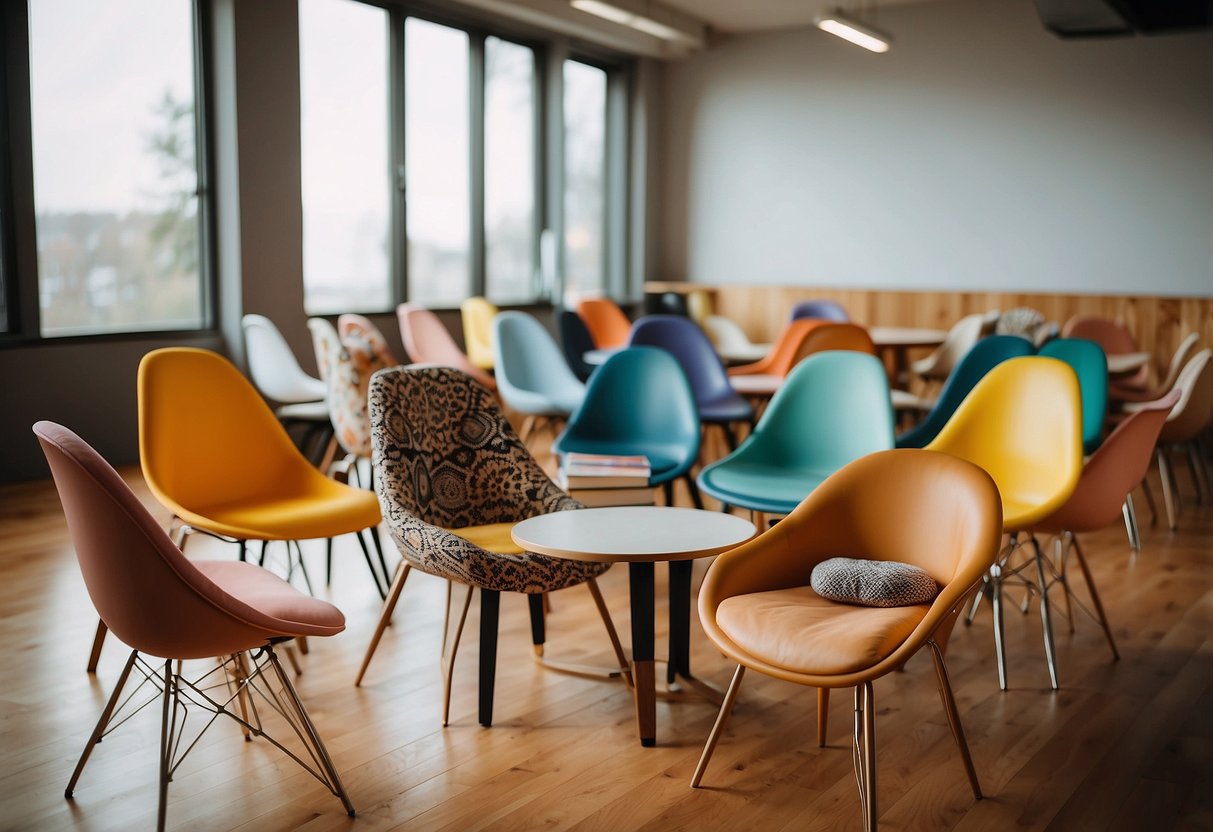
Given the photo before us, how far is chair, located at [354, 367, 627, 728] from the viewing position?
2.94 metres

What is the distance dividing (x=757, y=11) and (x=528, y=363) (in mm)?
4633

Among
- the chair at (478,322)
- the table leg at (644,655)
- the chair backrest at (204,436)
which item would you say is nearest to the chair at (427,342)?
the chair at (478,322)


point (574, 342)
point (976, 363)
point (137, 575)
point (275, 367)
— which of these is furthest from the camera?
point (574, 342)

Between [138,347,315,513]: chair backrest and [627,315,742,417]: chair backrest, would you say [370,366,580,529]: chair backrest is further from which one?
[627,315,742,417]: chair backrest

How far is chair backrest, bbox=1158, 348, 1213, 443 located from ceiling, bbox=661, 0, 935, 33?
14.3ft

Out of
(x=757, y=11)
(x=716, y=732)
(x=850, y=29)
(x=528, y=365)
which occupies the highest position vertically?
(x=757, y=11)

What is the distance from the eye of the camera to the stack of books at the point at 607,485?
3570 millimetres

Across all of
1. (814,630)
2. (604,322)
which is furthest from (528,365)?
(814,630)

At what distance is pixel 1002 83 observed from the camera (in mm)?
8977

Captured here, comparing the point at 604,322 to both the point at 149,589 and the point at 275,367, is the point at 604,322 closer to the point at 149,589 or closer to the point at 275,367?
the point at 275,367

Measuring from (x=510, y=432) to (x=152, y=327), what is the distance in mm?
3939

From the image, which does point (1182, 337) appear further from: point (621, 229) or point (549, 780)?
point (549, 780)

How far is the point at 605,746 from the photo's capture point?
2941 millimetres

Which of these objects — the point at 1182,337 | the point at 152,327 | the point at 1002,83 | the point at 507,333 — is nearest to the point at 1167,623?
the point at 507,333
